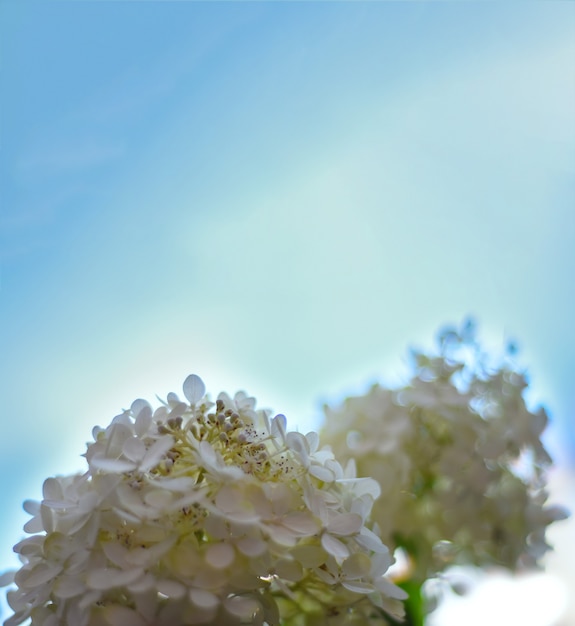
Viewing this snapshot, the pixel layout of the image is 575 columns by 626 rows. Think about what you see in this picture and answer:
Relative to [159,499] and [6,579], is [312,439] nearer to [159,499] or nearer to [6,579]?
[159,499]

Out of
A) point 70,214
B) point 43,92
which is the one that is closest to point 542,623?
point 70,214

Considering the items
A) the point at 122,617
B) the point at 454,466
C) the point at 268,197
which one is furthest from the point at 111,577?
the point at 268,197

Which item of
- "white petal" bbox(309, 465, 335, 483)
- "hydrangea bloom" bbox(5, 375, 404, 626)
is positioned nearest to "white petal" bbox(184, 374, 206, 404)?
"hydrangea bloom" bbox(5, 375, 404, 626)

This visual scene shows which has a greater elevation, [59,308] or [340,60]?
[340,60]

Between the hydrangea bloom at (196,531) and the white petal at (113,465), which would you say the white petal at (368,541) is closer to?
the hydrangea bloom at (196,531)

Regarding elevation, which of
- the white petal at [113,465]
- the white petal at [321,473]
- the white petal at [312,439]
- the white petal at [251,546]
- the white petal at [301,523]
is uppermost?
the white petal at [312,439]

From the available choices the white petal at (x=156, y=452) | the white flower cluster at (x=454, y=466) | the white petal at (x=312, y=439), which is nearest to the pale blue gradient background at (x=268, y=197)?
the white flower cluster at (x=454, y=466)

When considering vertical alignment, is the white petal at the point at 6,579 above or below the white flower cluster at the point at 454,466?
below

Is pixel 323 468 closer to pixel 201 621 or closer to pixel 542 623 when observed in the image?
pixel 201 621
